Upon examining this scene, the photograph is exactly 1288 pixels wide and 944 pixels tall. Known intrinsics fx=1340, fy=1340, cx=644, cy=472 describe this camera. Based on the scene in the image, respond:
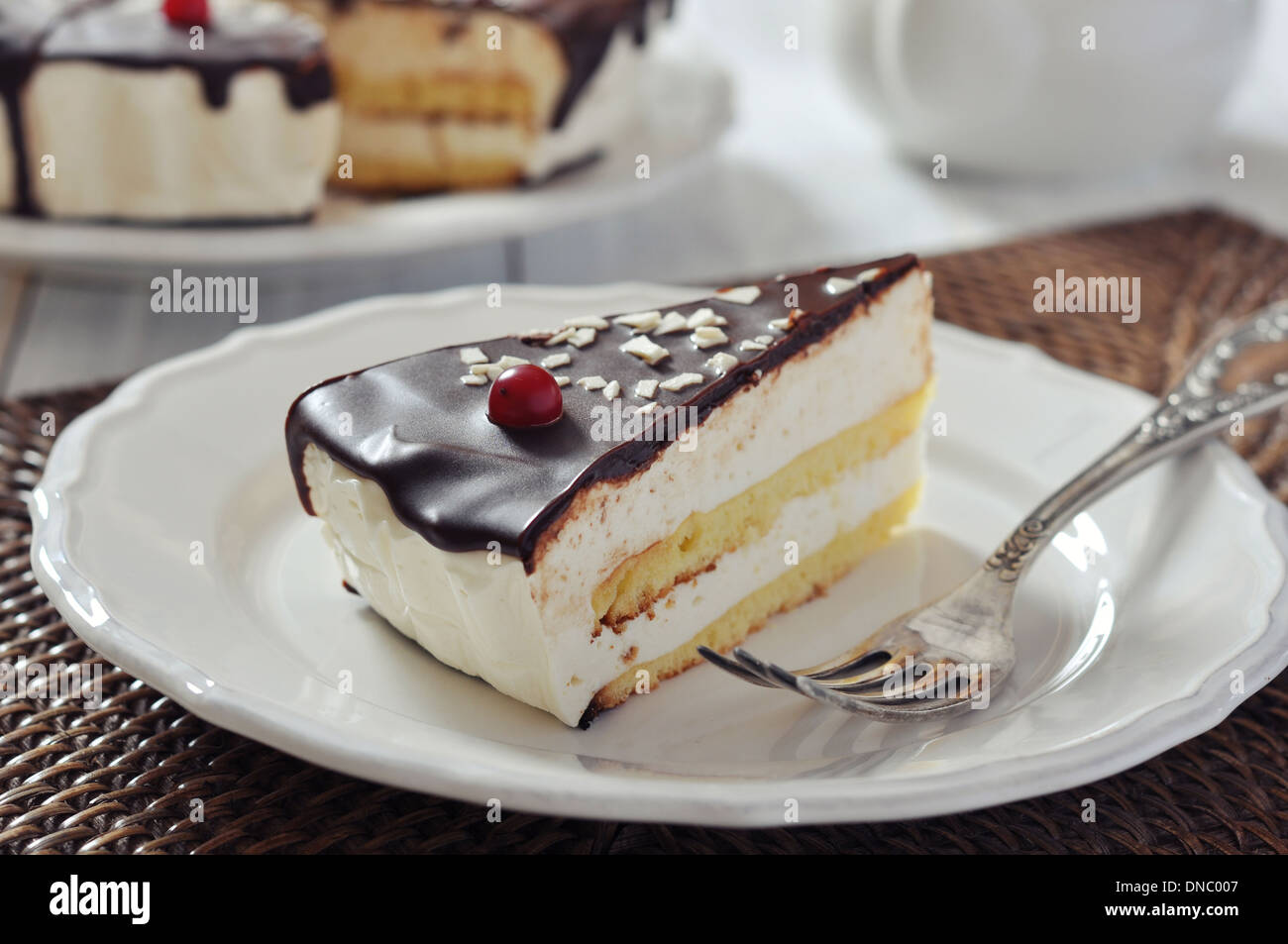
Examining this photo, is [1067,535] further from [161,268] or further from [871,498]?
[161,268]

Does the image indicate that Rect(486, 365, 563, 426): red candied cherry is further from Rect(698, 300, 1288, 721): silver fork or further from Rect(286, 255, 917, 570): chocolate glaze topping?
Rect(698, 300, 1288, 721): silver fork

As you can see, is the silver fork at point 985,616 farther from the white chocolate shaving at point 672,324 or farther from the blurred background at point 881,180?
the blurred background at point 881,180

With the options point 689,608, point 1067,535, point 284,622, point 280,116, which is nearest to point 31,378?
point 280,116
